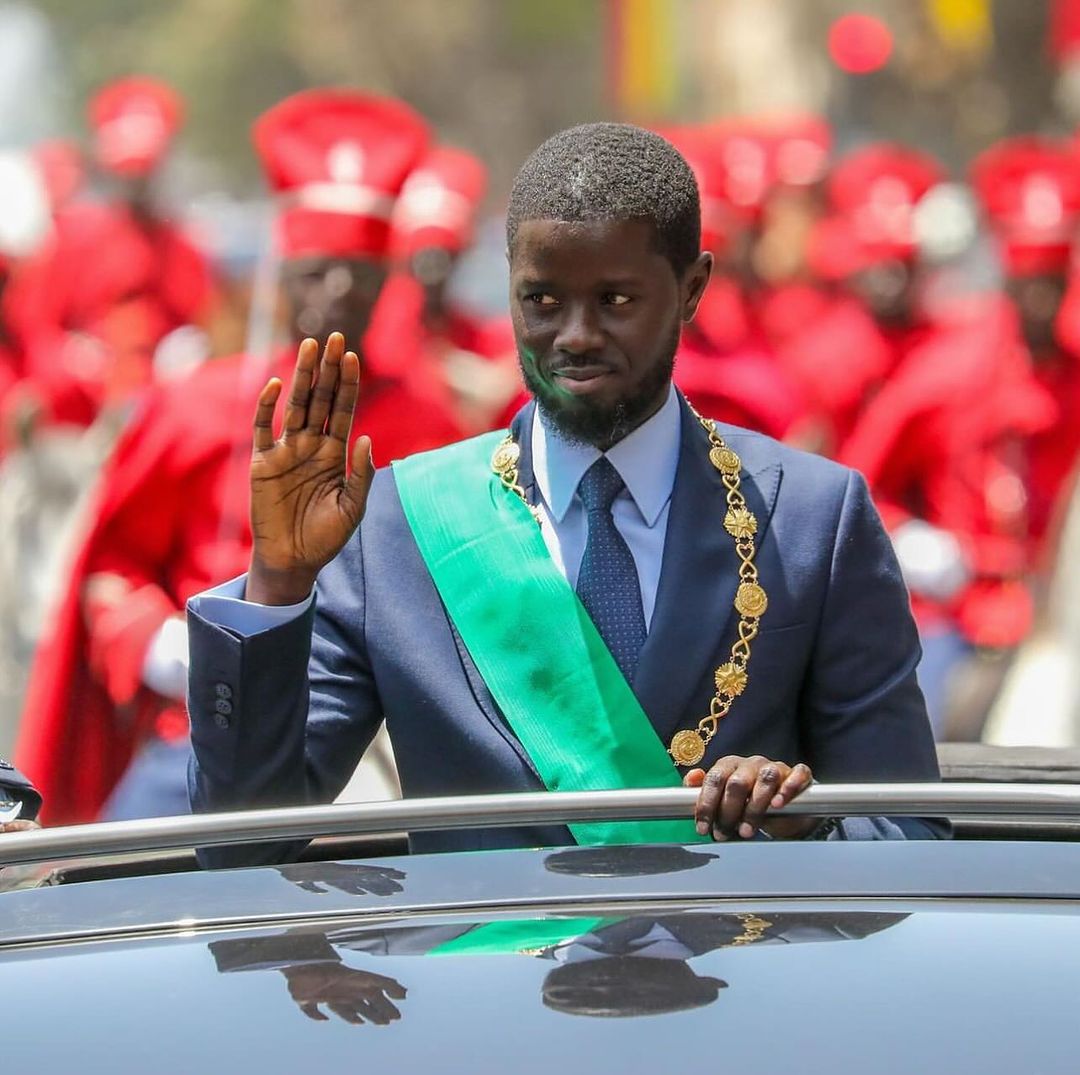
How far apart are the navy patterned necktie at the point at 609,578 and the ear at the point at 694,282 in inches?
7.7

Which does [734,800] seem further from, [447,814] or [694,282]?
[694,282]

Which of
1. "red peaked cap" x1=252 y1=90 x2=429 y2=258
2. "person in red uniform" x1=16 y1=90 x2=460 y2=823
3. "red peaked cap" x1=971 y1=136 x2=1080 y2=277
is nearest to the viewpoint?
"person in red uniform" x1=16 y1=90 x2=460 y2=823

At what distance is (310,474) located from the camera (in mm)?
2373

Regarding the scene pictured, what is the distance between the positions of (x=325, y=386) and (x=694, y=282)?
0.50m

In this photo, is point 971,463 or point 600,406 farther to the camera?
point 971,463

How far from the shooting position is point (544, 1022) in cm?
168

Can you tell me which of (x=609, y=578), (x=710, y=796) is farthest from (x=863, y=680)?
(x=710, y=796)

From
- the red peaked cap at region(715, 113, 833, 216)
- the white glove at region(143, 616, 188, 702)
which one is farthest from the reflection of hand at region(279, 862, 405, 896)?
the red peaked cap at region(715, 113, 833, 216)

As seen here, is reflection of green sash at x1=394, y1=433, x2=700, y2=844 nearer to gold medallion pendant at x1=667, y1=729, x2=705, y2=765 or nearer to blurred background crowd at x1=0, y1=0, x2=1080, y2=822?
gold medallion pendant at x1=667, y1=729, x2=705, y2=765

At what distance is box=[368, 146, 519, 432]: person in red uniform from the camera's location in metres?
8.30

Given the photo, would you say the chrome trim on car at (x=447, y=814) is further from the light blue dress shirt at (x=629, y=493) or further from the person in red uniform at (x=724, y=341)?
the person in red uniform at (x=724, y=341)

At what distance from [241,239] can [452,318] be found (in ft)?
12.0

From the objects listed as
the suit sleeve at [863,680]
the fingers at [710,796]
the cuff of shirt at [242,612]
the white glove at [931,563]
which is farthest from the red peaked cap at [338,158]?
the fingers at [710,796]

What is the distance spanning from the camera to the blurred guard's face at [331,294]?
5141 mm
